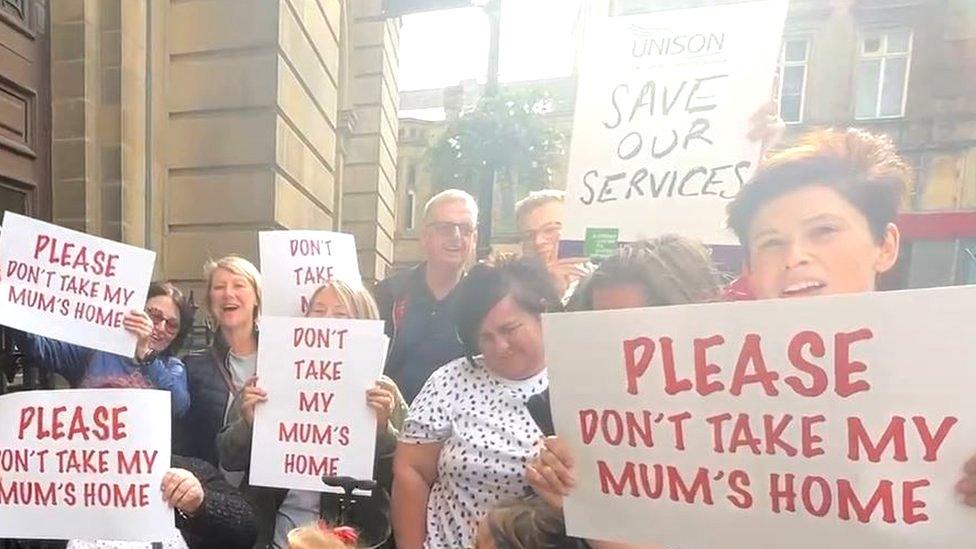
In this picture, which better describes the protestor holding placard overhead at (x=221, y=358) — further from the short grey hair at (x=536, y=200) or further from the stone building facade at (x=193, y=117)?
the short grey hair at (x=536, y=200)

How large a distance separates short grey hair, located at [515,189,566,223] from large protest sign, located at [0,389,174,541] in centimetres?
104

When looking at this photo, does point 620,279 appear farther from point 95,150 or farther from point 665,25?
point 95,150

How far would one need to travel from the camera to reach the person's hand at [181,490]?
1.54m

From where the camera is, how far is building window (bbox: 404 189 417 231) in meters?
2.24

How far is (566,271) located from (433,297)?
0.50 meters

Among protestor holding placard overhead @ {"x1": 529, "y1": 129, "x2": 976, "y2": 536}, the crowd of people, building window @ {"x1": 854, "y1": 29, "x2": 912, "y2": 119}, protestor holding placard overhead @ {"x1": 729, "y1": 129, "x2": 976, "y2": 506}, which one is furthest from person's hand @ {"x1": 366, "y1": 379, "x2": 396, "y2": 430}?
building window @ {"x1": 854, "y1": 29, "x2": 912, "y2": 119}

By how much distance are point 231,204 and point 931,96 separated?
2.62m

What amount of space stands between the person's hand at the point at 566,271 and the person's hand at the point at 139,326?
46.4 inches

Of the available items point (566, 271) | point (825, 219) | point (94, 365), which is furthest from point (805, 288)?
point (94, 365)

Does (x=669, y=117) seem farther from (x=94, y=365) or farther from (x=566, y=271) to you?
(x=94, y=365)

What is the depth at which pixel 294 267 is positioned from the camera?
183cm

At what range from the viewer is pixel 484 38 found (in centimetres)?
221

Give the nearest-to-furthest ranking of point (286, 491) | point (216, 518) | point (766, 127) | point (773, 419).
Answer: point (773, 419), point (766, 127), point (216, 518), point (286, 491)

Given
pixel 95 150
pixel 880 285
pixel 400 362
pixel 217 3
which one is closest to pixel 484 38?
pixel 400 362
